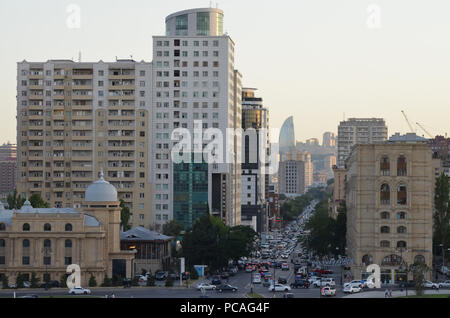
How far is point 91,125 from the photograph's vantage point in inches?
7805

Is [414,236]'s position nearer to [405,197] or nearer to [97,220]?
[405,197]

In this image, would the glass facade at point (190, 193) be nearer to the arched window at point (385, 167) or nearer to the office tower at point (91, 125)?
the office tower at point (91, 125)

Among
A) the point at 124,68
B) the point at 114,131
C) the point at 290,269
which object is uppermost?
the point at 124,68

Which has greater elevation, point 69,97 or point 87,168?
point 69,97

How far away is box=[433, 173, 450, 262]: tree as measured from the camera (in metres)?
157

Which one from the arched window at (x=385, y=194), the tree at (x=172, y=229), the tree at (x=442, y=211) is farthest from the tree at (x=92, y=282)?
the tree at (x=442, y=211)

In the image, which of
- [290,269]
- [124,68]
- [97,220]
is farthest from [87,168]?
[97,220]

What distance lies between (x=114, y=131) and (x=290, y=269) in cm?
5235

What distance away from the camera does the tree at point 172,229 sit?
182 meters

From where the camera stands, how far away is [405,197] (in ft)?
449

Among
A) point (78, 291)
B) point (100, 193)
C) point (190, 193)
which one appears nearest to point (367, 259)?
point (100, 193)

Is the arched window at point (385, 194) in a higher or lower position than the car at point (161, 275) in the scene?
higher

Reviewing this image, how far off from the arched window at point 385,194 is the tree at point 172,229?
5465 cm
